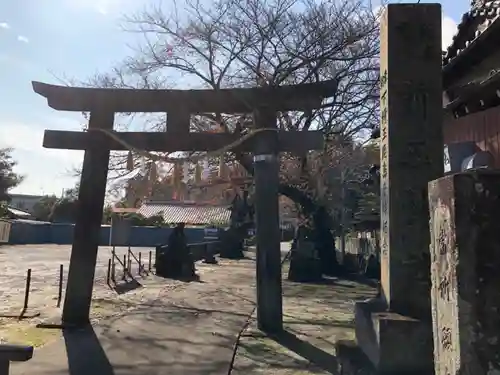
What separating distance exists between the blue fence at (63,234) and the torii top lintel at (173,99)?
1405 inches

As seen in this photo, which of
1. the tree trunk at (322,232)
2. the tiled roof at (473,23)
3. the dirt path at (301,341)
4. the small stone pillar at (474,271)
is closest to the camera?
A: the small stone pillar at (474,271)

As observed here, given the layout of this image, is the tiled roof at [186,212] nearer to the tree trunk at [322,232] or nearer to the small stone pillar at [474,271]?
the tree trunk at [322,232]

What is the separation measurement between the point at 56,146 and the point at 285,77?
30.6ft

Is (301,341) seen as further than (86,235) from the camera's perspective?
No

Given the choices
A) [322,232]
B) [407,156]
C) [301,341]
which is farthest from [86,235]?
[322,232]

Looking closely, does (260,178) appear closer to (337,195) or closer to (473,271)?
(473,271)

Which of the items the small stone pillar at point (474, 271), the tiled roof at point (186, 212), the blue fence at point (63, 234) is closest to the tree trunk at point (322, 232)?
the small stone pillar at point (474, 271)

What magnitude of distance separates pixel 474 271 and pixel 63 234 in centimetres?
5075

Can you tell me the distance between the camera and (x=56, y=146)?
966 centimetres

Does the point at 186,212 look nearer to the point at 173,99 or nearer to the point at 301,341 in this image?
the point at 173,99

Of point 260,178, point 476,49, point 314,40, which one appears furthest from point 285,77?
point 476,49

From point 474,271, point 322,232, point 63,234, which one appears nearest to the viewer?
point 474,271

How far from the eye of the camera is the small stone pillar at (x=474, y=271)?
2.47 m

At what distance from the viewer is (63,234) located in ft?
163
